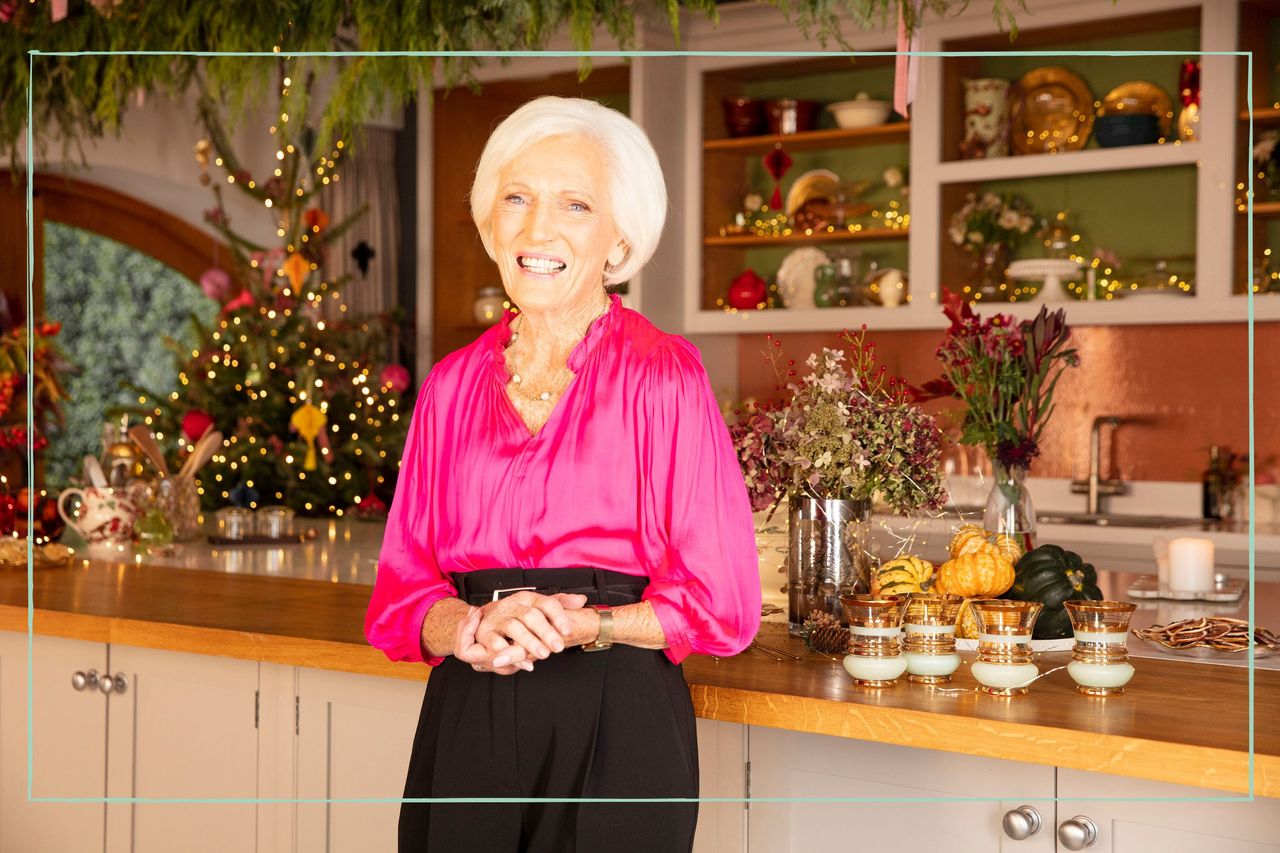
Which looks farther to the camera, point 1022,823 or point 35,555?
point 35,555

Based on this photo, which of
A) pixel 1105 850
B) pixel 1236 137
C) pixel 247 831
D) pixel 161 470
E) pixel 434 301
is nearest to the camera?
pixel 1105 850

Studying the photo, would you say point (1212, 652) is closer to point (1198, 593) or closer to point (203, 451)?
point (1198, 593)

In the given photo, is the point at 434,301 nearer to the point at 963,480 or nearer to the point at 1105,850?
the point at 963,480

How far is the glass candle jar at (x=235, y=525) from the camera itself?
324 centimetres

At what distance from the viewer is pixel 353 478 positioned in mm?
4699

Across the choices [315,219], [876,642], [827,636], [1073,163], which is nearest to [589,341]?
[876,642]

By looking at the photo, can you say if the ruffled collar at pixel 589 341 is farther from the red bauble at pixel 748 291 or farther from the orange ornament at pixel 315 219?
the orange ornament at pixel 315 219

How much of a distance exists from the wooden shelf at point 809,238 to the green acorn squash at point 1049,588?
105 inches

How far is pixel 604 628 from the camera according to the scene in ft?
4.39

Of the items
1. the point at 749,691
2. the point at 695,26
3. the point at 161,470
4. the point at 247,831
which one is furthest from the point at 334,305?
the point at 749,691

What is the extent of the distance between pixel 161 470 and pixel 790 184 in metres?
2.44

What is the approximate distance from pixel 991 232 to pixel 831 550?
2687 millimetres

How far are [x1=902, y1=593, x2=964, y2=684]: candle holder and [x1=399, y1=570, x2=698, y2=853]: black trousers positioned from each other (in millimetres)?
373

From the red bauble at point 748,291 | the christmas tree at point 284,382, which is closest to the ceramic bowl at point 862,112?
the red bauble at point 748,291
